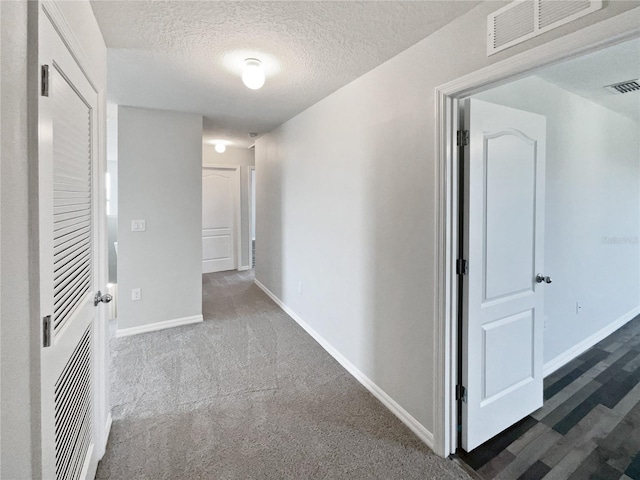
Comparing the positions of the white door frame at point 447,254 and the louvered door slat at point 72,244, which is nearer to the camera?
the louvered door slat at point 72,244

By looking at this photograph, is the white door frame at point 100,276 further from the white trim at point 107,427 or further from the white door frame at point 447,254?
the white door frame at point 447,254

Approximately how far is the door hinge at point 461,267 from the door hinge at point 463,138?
63 centimetres

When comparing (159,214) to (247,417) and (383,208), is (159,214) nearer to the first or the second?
(247,417)

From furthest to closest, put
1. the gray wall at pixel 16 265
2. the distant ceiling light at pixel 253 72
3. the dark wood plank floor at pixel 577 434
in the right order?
the distant ceiling light at pixel 253 72 < the dark wood plank floor at pixel 577 434 < the gray wall at pixel 16 265

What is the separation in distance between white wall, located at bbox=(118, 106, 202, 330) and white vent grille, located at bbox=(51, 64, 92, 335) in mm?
2034

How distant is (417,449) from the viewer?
1842 mm

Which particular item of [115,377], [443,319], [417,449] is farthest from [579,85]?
[115,377]

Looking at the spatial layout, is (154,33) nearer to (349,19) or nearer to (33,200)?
(349,19)

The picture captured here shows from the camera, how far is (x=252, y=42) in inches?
77.2

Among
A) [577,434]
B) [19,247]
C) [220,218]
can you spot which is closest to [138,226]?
[19,247]

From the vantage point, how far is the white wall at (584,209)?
8.29 feet

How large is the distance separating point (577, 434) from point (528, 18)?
228 centimetres

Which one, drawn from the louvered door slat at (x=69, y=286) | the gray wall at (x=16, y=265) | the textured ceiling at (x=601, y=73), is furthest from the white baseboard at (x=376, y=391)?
the textured ceiling at (x=601, y=73)

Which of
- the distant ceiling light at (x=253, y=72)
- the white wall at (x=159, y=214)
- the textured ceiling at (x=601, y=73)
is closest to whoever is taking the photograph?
the textured ceiling at (x=601, y=73)
